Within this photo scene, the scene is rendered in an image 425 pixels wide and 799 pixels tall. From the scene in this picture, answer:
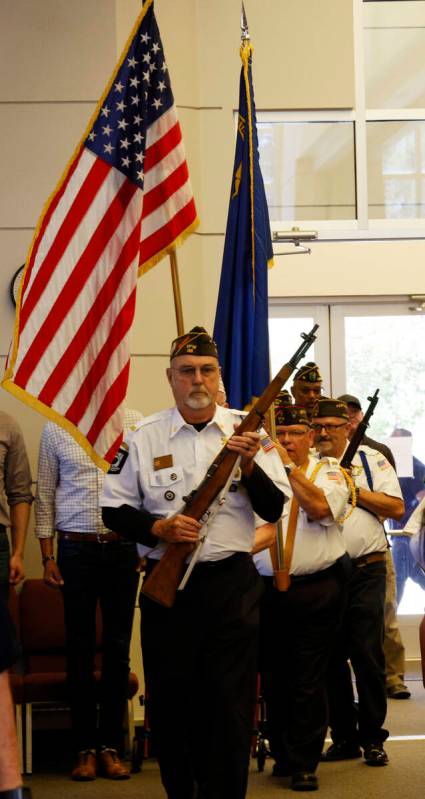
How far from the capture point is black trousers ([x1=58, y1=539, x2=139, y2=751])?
630 cm

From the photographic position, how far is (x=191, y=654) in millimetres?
4637

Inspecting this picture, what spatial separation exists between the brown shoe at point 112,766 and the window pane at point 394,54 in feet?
17.3

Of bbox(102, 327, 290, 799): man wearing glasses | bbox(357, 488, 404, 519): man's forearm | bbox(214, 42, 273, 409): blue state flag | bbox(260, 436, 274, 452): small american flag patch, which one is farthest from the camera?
bbox(357, 488, 404, 519): man's forearm

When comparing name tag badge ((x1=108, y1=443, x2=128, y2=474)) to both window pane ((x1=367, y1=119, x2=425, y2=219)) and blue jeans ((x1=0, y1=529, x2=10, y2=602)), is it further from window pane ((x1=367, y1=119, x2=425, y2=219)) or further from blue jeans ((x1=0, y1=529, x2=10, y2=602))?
window pane ((x1=367, y1=119, x2=425, y2=219))

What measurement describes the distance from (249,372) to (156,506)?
1197mm

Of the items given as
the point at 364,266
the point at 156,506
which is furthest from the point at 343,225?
the point at 156,506

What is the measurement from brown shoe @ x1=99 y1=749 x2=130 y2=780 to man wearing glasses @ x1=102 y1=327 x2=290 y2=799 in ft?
5.11

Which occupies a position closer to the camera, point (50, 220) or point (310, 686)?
point (50, 220)

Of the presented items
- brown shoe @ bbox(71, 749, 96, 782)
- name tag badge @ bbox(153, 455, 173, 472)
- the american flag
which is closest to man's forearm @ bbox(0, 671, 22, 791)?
name tag badge @ bbox(153, 455, 173, 472)

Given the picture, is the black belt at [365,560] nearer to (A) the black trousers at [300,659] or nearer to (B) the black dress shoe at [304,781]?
(A) the black trousers at [300,659]

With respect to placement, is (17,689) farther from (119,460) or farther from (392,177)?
(392,177)

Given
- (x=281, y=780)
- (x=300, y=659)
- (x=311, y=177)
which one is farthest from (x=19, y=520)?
(x=311, y=177)

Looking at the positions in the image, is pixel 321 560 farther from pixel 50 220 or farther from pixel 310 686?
pixel 50 220

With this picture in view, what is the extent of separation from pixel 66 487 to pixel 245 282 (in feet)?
4.91
